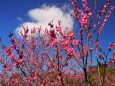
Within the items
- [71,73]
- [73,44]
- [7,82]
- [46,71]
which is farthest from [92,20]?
[71,73]

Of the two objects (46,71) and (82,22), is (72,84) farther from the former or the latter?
(82,22)

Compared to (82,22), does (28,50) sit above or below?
above

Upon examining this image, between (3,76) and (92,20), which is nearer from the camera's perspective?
(92,20)

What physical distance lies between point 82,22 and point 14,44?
225 cm

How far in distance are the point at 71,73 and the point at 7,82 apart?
20.7 feet

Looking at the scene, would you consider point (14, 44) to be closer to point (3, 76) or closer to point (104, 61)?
point (104, 61)

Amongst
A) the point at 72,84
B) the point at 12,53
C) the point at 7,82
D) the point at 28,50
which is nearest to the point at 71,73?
the point at 72,84

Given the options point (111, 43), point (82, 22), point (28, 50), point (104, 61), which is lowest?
point (104, 61)

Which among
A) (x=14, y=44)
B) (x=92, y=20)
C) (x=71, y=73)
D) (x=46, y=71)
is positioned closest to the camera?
(x=92, y=20)

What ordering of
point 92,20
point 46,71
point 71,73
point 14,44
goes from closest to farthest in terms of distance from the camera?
point 92,20 → point 14,44 → point 46,71 → point 71,73

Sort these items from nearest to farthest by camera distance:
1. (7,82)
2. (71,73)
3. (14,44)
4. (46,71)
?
(14,44) → (46,71) → (7,82) → (71,73)

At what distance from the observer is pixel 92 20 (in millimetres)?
7926

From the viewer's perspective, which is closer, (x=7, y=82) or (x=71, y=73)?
(x=7, y=82)

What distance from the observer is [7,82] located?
24.0 metres
